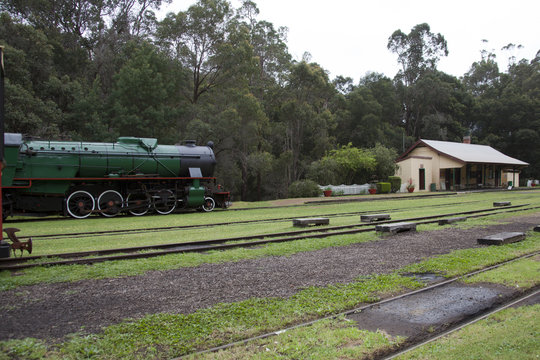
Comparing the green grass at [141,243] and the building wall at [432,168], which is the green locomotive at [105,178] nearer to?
the green grass at [141,243]

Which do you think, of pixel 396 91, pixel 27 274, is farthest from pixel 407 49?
pixel 27 274

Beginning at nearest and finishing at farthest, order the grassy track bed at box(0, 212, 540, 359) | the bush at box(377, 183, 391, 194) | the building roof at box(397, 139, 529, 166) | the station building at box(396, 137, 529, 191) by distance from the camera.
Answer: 1. the grassy track bed at box(0, 212, 540, 359)
2. the bush at box(377, 183, 391, 194)
3. the building roof at box(397, 139, 529, 166)
4. the station building at box(396, 137, 529, 191)

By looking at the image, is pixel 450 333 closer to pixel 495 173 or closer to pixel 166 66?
pixel 166 66

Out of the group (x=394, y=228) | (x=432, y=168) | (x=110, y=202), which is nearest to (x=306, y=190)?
(x=110, y=202)

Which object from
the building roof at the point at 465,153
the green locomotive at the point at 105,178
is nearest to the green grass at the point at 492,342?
Answer: the green locomotive at the point at 105,178

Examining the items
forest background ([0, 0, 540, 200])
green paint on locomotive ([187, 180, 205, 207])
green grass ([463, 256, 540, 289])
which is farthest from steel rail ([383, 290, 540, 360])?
forest background ([0, 0, 540, 200])

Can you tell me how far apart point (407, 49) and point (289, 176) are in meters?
43.1

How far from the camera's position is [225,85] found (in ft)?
111

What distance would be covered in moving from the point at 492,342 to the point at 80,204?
15.7 m

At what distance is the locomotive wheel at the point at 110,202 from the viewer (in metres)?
16.6

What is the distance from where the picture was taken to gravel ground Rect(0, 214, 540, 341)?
4.48 metres

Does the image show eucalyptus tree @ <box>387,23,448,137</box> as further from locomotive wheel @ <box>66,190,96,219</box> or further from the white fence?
locomotive wheel @ <box>66,190,96,219</box>

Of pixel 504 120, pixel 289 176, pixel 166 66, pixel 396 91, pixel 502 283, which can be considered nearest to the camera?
pixel 502 283

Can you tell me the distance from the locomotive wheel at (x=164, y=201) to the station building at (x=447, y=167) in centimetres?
2841
